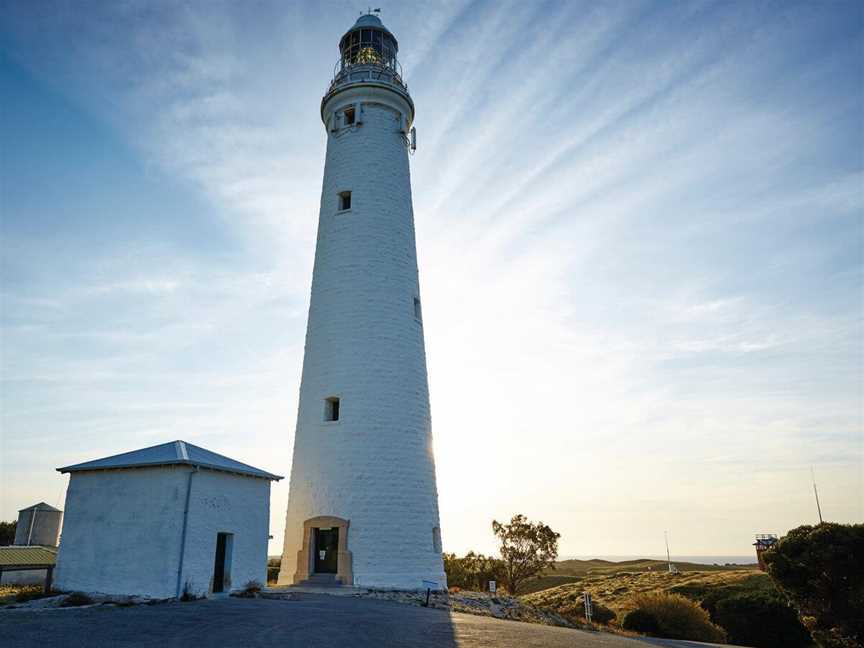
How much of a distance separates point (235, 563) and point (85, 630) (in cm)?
597

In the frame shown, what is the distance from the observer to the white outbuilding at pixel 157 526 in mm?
13891

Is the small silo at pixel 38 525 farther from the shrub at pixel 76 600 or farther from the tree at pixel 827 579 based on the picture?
the tree at pixel 827 579

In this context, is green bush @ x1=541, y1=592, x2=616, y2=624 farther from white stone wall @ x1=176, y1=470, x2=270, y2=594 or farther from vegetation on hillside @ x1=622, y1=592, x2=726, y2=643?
white stone wall @ x1=176, y1=470, x2=270, y2=594

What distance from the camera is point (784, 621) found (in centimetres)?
2147

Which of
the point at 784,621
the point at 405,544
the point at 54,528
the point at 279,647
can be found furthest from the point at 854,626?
the point at 54,528

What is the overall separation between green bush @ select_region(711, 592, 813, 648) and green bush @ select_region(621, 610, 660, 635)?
4032 mm

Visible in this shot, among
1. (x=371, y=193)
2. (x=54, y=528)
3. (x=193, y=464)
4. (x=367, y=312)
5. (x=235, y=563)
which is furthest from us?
(x=54, y=528)

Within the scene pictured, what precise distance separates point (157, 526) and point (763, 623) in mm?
20824

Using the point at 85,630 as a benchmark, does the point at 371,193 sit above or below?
above

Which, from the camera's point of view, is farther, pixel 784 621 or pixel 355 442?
pixel 784 621

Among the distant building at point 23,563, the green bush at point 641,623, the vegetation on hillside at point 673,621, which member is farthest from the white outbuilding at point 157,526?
the vegetation on hillside at point 673,621

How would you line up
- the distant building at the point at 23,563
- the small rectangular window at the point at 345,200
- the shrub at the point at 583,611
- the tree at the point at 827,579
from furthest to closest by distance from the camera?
the shrub at the point at 583,611, the distant building at the point at 23,563, the small rectangular window at the point at 345,200, the tree at the point at 827,579

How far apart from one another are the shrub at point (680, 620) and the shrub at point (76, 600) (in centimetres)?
1693

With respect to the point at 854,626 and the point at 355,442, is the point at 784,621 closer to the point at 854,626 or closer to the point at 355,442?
the point at 854,626
